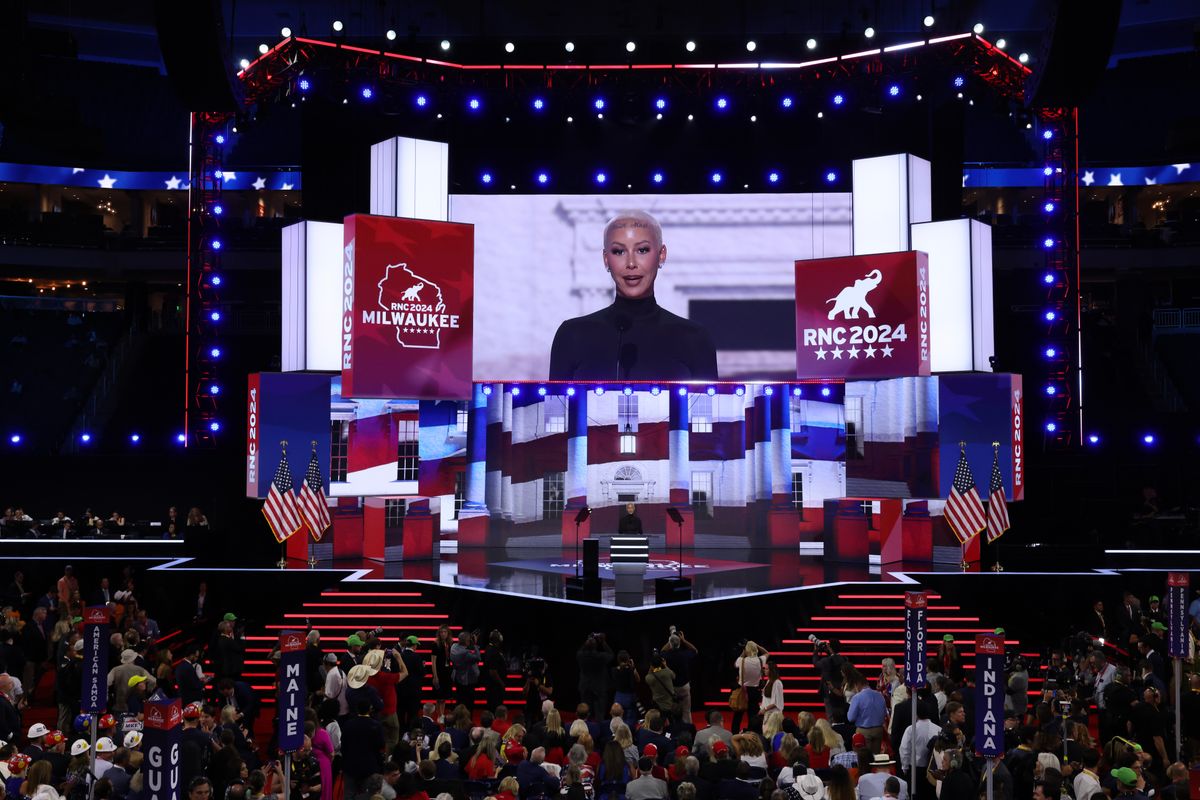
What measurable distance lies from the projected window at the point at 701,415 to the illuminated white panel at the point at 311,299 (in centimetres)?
766

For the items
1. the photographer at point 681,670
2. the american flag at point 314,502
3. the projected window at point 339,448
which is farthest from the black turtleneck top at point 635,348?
the photographer at point 681,670

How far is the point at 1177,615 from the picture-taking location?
1569 cm

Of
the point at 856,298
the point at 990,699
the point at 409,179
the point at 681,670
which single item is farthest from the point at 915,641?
the point at 409,179

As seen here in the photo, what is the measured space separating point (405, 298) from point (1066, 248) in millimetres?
13192

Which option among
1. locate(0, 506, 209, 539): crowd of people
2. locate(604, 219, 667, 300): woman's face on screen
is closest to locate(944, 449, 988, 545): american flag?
locate(604, 219, 667, 300): woman's face on screen

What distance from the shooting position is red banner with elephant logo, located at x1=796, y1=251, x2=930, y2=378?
83.3 ft

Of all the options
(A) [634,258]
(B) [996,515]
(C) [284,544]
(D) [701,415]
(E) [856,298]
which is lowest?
(C) [284,544]

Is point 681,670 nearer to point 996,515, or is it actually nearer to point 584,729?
point 584,729

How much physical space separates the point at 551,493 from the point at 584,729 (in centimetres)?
1642

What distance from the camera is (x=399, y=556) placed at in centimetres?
2642

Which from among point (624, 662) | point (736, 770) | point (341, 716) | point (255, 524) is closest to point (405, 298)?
point (255, 524)

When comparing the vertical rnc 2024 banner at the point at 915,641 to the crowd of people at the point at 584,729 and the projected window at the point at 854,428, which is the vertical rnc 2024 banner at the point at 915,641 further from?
the projected window at the point at 854,428

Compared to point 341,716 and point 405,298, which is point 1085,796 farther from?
point 405,298

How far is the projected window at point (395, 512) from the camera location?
26875 millimetres
